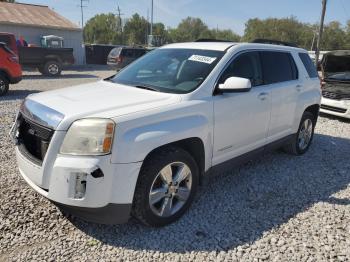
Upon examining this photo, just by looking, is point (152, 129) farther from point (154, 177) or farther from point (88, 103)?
point (88, 103)

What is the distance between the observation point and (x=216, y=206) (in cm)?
389

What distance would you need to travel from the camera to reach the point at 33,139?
318cm

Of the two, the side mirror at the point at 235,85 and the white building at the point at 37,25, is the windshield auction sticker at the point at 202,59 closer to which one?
the side mirror at the point at 235,85

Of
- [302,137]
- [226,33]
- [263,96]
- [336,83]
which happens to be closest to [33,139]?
[263,96]

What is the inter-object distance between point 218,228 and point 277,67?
8.58 ft

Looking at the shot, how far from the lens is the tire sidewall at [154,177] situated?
3066 mm

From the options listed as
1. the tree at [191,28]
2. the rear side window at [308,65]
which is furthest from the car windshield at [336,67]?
the tree at [191,28]

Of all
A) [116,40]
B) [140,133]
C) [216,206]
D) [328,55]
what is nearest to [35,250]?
[140,133]

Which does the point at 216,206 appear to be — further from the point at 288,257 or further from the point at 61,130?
the point at 61,130

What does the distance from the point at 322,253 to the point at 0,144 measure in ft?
16.6

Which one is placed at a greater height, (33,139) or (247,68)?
(247,68)

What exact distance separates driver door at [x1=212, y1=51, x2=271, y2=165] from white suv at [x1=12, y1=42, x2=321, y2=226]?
13 mm

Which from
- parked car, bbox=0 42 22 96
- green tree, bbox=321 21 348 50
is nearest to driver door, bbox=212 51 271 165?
parked car, bbox=0 42 22 96

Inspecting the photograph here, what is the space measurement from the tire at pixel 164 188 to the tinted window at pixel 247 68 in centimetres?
109
